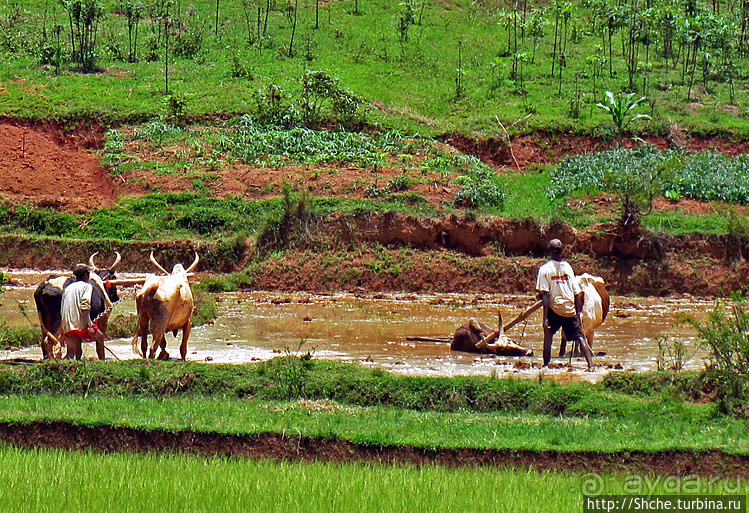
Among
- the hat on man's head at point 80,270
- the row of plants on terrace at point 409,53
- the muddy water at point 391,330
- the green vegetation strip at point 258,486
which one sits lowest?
the muddy water at point 391,330

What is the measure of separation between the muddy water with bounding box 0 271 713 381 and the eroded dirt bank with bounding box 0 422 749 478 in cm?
276

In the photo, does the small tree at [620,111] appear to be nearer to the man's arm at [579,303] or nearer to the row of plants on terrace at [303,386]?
the man's arm at [579,303]

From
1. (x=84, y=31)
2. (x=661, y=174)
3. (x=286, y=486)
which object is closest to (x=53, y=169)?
(x=84, y=31)

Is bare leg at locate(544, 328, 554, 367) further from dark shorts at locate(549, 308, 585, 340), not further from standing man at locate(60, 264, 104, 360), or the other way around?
standing man at locate(60, 264, 104, 360)

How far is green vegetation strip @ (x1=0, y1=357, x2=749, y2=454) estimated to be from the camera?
29.3 feet

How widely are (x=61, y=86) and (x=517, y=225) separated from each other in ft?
64.9

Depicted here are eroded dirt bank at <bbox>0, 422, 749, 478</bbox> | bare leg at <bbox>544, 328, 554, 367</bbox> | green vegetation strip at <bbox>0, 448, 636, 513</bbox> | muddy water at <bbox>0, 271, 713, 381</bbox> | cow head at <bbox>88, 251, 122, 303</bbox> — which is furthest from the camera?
muddy water at <bbox>0, 271, 713, 381</bbox>

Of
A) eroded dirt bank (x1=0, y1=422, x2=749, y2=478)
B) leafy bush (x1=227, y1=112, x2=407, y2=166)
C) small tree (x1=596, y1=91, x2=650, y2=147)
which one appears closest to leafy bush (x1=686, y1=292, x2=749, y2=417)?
eroded dirt bank (x1=0, y1=422, x2=749, y2=478)

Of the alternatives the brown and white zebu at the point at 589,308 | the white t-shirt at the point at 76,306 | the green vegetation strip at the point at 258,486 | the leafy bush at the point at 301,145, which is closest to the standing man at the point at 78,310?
the white t-shirt at the point at 76,306

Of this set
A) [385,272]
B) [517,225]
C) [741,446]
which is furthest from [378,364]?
[517,225]

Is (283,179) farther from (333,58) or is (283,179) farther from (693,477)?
(693,477)

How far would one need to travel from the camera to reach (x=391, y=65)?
40812 mm

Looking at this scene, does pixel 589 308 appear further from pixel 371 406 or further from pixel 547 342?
pixel 371 406

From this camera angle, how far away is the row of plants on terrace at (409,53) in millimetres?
36938
